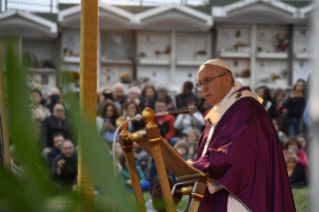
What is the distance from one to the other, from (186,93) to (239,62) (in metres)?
9.69

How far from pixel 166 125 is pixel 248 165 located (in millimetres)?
4574

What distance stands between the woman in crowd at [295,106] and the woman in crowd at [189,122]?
146 cm

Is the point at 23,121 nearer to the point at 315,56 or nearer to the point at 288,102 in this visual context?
the point at 315,56

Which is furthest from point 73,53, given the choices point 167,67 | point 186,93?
point 186,93

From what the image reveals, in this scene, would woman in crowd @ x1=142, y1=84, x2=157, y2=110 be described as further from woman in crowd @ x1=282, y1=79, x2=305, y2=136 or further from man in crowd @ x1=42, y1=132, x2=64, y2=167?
man in crowd @ x1=42, y1=132, x2=64, y2=167

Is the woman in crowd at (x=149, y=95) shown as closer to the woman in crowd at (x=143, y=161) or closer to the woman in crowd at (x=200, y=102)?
the woman in crowd at (x=200, y=102)

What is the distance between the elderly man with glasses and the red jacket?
13.8 ft

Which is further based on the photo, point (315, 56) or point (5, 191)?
point (315, 56)

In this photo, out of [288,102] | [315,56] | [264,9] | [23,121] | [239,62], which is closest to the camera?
[23,121]

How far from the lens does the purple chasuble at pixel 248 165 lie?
2988 millimetres

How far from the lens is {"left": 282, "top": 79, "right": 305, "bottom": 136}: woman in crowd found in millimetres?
7730

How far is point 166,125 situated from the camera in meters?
7.56

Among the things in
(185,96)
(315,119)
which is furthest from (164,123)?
(315,119)

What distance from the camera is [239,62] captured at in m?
17.5
